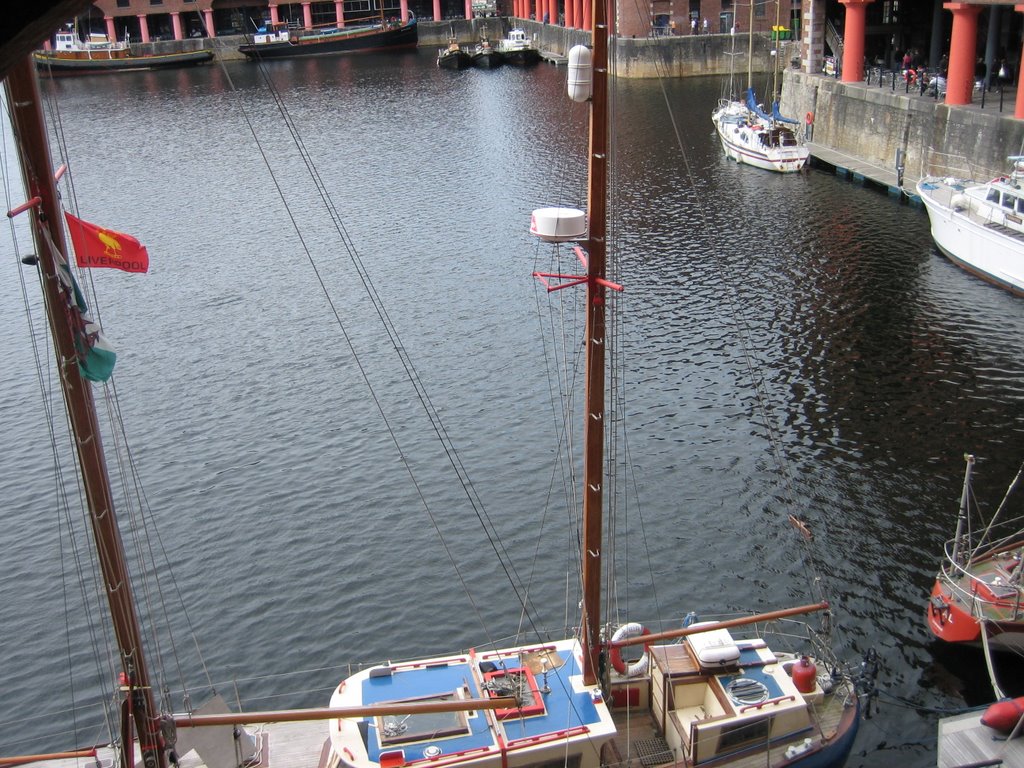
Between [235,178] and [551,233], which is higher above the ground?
[551,233]

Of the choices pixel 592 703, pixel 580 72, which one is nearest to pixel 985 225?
pixel 580 72

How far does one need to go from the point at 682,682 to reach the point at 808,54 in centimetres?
6751

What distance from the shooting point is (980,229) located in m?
47.0

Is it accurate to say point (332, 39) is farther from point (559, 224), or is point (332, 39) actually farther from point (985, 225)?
point (559, 224)

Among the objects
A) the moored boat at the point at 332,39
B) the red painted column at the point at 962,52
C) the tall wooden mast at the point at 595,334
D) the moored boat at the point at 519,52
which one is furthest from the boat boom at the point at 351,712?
the moored boat at the point at 332,39

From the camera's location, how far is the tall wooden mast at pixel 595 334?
749 inches

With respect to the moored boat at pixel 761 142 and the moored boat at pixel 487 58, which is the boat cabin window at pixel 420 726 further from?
the moored boat at pixel 487 58

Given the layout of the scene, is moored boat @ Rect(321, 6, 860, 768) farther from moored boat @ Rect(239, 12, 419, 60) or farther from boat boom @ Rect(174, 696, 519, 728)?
moored boat @ Rect(239, 12, 419, 60)

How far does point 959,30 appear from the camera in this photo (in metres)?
56.5

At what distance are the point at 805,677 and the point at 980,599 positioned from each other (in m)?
5.70

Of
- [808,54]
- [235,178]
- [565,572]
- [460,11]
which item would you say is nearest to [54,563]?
[565,572]

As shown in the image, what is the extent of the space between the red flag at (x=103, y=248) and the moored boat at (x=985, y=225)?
3933 cm

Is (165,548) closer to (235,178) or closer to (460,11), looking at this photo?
(235,178)

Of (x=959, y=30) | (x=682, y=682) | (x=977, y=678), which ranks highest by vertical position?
(x=959, y=30)
